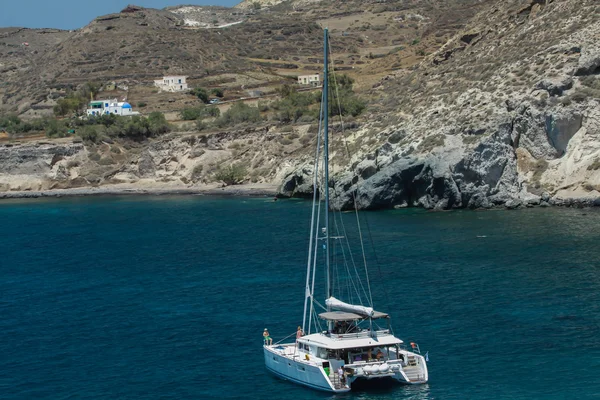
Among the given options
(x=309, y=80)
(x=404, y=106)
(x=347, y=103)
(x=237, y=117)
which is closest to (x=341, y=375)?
(x=404, y=106)

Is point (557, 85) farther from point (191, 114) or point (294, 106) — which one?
point (191, 114)

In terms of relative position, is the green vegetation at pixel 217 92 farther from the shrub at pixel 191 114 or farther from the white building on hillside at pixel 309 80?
the shrub at pixel 191 114

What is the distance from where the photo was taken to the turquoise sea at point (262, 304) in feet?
108

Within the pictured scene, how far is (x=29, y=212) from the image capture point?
8962cm

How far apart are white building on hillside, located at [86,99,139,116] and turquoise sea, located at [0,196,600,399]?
5641cm

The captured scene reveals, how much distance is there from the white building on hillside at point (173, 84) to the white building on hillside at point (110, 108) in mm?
11455

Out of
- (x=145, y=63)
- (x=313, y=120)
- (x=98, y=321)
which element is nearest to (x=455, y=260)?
(x=98, y=321)

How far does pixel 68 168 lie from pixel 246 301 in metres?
71.8

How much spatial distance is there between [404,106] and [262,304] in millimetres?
50269

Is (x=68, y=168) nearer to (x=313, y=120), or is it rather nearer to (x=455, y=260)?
(x=313, y=120)

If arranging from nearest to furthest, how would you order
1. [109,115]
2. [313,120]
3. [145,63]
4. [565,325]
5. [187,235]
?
[565,325], [187,235], [313,120], [109,115], [145,63]

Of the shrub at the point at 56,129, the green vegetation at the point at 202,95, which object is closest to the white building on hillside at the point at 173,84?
the green vegetation at the point at 202,95

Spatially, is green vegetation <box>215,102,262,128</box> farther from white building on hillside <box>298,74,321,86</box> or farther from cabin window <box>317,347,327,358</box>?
cabin window <box>317,347,327,358</box>

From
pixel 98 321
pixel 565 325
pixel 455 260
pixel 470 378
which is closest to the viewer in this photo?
pixel 470 378
